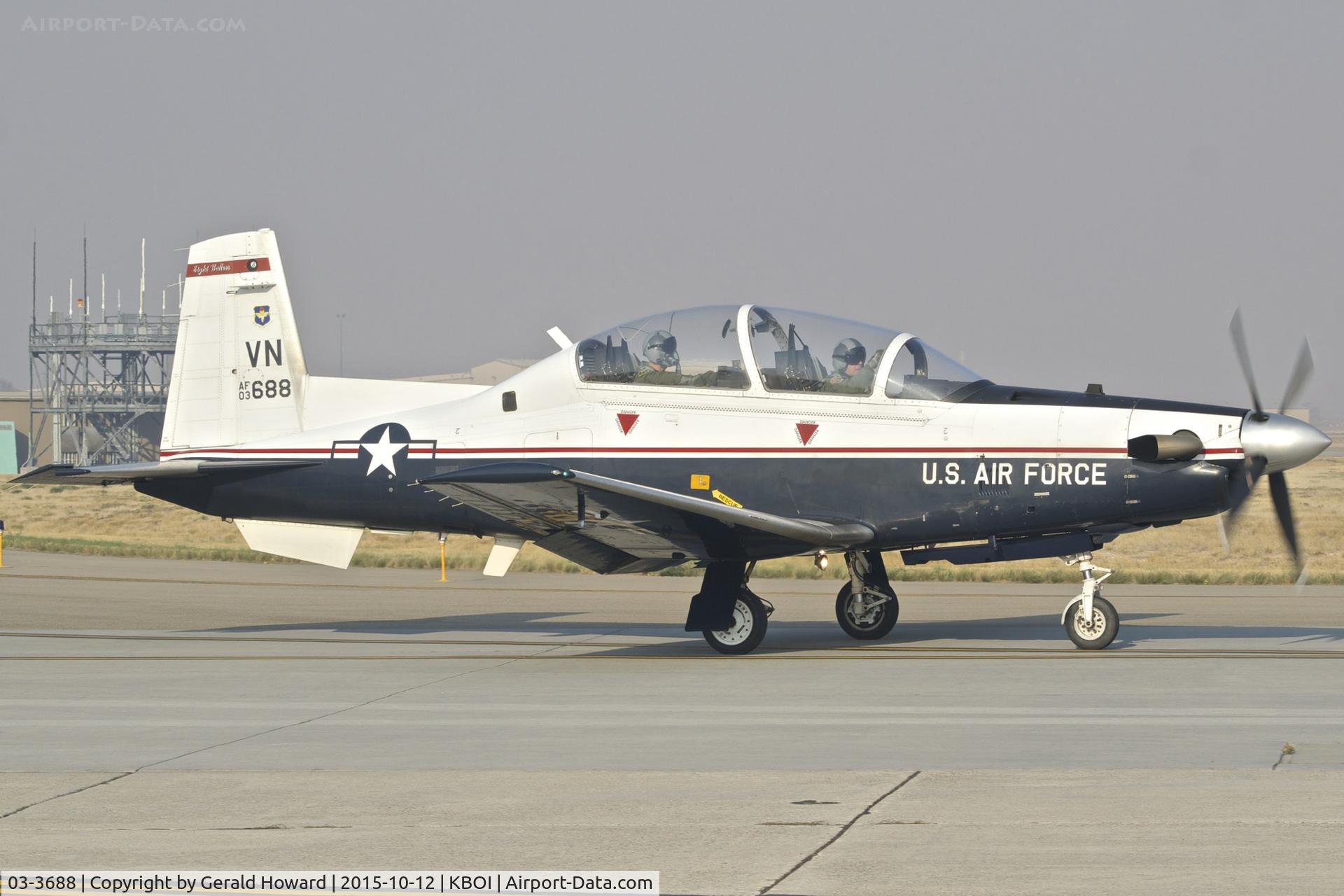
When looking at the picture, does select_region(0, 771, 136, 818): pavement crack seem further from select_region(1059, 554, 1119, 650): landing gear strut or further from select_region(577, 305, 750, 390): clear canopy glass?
select_region(1059, 554, 1119, 650): landing gear strut

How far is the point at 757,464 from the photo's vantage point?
12305 mm

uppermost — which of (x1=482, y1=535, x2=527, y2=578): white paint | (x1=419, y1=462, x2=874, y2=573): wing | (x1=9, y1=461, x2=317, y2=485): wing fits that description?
(x1=9, y1=461, x2=317, y2=485): wing

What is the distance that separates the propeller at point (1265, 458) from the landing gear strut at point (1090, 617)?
1.20 metres

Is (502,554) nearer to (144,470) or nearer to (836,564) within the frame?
(144,470)

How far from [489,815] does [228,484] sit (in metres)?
8.75

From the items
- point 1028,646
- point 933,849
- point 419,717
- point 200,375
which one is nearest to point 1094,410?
point 1028,646

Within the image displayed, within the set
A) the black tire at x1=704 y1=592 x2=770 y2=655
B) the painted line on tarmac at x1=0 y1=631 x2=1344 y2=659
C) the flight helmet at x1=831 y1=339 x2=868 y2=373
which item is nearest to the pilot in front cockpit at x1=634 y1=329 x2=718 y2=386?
the flight helmet at x1=831 y1=339 x2=868 y2=373

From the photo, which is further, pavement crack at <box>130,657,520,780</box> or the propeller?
the propeller

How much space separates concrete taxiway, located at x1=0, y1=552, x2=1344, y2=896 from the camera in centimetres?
546

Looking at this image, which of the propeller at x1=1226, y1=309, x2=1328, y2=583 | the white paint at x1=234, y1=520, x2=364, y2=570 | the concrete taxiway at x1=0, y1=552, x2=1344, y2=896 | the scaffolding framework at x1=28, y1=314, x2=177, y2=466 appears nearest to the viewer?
the concrete taxiway at x1=0, y1=552, x2=1344, y2=896

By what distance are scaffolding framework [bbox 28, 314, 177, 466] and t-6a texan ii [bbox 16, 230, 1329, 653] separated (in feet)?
278

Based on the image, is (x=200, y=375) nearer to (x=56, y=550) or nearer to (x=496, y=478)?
(x=496, y=478)

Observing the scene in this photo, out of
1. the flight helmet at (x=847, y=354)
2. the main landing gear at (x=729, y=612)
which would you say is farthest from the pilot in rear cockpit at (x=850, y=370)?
the main landing gear at (x=729, y=612)

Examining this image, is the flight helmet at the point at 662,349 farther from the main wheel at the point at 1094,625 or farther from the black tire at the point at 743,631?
the main wheel at the point at 1094,625
